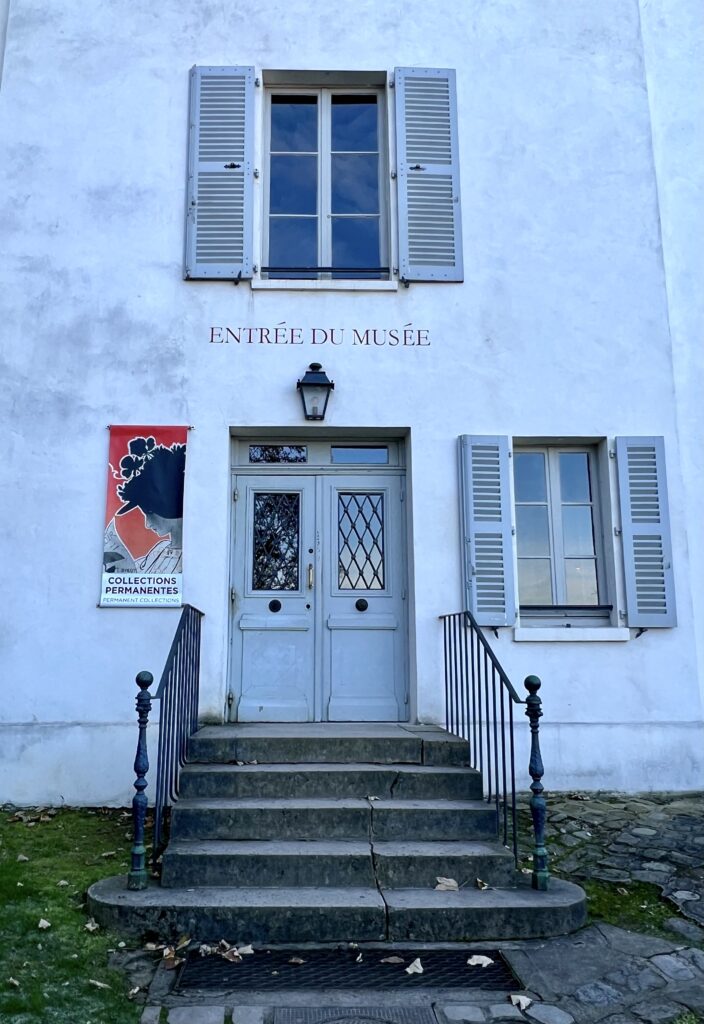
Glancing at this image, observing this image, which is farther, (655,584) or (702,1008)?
(655,584)

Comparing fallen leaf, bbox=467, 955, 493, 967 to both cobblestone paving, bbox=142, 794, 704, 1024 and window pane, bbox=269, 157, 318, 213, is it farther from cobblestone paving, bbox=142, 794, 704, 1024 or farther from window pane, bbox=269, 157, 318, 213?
window pane, bbox=269, 157, 318, 213

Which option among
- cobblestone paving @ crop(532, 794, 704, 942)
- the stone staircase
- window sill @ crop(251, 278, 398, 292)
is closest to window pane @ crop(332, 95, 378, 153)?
window sill @ crop(251, 278, 398, 292)

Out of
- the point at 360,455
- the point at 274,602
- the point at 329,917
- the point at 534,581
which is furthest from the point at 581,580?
the point at 329,917

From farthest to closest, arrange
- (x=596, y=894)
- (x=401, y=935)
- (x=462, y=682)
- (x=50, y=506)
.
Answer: (x=50, y=506) → (x=462, y=682) → (x=596, y=894) → (x=401, y=935)

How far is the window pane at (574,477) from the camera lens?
6.50m

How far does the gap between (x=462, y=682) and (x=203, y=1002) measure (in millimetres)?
2742

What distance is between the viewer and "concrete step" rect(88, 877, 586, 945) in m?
3.83

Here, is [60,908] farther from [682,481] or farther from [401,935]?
[682,481]

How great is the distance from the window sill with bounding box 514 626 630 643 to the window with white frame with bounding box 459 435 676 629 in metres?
0.12

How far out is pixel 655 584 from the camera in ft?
20.2

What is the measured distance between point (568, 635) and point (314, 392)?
2534 millimetres

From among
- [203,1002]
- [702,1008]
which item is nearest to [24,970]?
[203,1002]

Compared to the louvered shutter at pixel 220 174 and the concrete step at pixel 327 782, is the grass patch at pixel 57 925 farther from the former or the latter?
the louvered shutter at pixel 220 174

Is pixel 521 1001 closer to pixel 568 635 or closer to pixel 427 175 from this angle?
pixel 568 635
